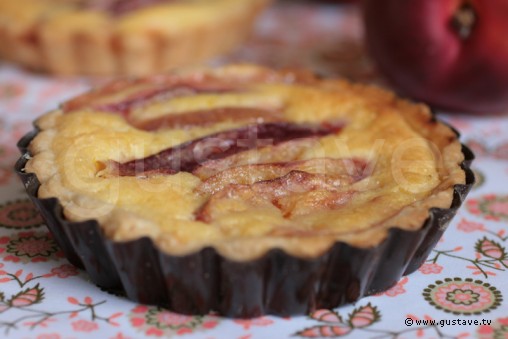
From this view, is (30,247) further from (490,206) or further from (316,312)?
(490,206)

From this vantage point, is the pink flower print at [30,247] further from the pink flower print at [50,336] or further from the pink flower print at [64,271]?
the pink flower print at [50,336]

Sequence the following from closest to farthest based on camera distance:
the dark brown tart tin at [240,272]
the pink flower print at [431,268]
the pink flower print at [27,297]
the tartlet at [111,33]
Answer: the dark brown tart tin at [240,272], the pink flower print at [27,297], the pink flower print at [431,268], the tartlet at [111,33]

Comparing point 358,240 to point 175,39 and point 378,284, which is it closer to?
point 378,284

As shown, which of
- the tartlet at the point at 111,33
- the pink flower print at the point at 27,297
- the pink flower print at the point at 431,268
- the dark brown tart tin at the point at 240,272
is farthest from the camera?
the tartlet at the point at 111,33

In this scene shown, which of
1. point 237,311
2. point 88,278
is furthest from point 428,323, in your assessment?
point 88,278

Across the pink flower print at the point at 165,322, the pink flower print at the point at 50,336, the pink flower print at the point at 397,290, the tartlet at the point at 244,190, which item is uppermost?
the tartlet at the point at 244,190

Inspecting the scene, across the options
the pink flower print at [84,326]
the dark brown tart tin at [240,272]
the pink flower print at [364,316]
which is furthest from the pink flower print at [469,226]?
the pink flower print at [84,326]

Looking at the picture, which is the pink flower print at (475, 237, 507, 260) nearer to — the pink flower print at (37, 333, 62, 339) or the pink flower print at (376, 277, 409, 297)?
the pink flower print at (376, 277, 409, 297)
